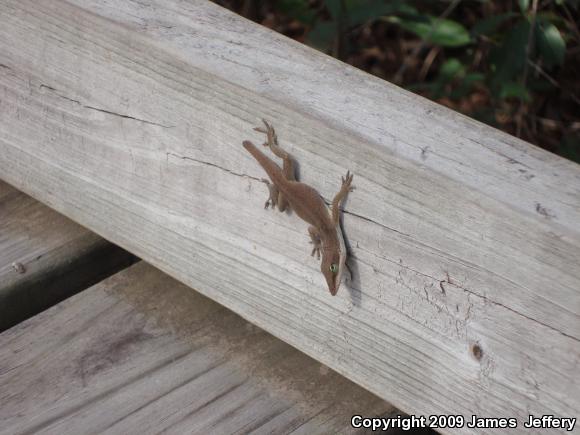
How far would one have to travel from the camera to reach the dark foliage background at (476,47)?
10.5 feet

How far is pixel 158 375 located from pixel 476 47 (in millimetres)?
3049

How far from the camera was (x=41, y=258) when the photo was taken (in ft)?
7.75

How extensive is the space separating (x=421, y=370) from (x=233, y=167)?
621 millimetres

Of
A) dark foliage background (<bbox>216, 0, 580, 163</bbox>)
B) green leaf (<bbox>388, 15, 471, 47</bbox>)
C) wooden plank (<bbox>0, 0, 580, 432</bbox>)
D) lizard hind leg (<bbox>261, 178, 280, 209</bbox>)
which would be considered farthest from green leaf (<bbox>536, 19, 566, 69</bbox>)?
lizard hind leg (<bbox>261, 178, 280, 209</bbox>)

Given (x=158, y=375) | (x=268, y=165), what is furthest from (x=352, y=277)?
(x=158, y=375)

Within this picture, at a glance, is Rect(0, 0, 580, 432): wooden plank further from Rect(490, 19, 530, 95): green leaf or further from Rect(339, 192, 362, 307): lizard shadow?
Rect(490, 19, 530, 95): green leaf

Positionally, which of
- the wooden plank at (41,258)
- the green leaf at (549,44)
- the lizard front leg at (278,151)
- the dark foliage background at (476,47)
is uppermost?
the green leaf at (549,44)

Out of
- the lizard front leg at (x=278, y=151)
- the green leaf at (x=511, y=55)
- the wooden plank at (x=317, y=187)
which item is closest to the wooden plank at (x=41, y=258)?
the wooden plank at (x=317, y=187)

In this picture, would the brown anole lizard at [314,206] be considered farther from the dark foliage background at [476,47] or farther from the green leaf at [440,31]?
the green leaf at [440,31]

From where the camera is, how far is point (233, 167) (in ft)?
6.34

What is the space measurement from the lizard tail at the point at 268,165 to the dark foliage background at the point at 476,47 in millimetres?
1383

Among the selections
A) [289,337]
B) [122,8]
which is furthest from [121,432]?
[122,8]

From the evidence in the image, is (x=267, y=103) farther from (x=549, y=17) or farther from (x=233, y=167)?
(x=549, y=17)

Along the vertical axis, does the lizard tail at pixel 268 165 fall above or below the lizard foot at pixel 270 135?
below
